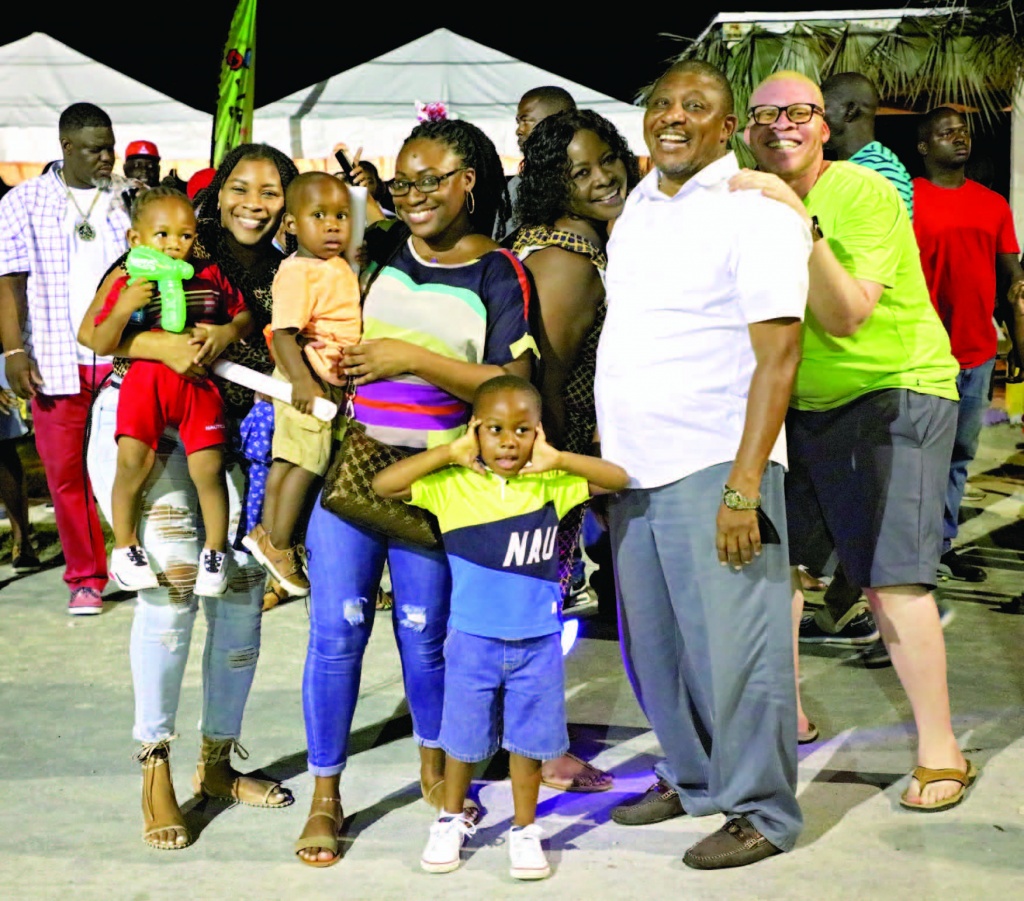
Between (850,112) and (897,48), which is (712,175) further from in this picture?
(897,48)

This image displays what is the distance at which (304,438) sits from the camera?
3854 millimetres

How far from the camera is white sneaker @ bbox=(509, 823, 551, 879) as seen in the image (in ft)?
11.6

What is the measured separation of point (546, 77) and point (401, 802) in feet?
28.6

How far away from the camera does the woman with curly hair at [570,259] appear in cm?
398

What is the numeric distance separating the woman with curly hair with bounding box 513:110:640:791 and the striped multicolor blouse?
28cm

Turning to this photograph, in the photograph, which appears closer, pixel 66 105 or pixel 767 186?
pixel 767 186

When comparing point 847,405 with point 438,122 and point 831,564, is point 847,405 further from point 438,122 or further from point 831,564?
point 438,122

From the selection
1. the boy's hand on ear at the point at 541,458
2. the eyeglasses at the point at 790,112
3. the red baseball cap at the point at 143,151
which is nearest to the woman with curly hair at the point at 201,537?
the boy's hand on ear at the point at 541,458

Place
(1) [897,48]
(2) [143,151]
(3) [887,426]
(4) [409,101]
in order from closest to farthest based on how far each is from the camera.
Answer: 1. (3) [887,426]
2. (2) [143,151]
3. (1) [897,48]
4. (4) [409,101]

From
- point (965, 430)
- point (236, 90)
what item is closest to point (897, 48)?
point (236, 90)

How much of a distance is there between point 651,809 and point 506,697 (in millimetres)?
630

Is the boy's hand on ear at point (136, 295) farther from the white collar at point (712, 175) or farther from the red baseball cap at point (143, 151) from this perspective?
the red baseball cap at point (143, 151)

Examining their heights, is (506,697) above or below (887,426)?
below

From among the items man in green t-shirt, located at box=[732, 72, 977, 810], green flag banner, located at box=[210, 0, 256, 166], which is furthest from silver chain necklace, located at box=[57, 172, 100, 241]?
green flag banner, located at box=[210, 0, 256, 166]
